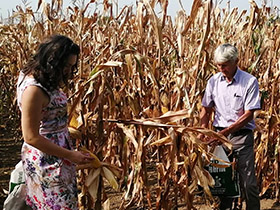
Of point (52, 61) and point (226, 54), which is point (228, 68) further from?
point (52, 61)

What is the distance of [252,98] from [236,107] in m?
0.15

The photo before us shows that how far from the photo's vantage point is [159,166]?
3.14 meters

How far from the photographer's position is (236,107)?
122 inches

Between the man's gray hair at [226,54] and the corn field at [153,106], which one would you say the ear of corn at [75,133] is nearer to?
the corn field at [153,106]

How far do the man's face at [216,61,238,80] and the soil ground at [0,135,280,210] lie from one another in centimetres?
141

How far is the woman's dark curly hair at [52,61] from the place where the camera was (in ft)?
6.36

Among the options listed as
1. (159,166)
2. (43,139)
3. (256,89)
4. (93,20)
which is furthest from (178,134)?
(93,20)

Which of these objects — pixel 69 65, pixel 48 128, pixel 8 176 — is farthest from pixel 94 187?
pixel 8 176

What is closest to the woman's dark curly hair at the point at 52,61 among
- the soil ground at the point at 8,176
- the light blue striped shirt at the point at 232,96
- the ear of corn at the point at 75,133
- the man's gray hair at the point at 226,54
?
the ear of corn at the point at 75,133

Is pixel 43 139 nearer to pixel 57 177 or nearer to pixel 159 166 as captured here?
pixel 57 177

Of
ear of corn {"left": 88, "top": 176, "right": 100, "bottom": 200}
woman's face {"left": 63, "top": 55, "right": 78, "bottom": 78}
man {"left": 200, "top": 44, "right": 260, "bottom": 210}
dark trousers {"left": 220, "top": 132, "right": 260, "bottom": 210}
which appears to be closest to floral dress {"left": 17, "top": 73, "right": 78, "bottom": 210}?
woman's face {"left": 63, "top": 55, "right": 78, "bottom": 78}

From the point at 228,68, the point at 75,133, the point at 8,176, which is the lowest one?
the point at 8,176

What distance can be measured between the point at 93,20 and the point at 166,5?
1.70 meters

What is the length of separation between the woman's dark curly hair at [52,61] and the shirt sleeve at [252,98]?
5.00ft
